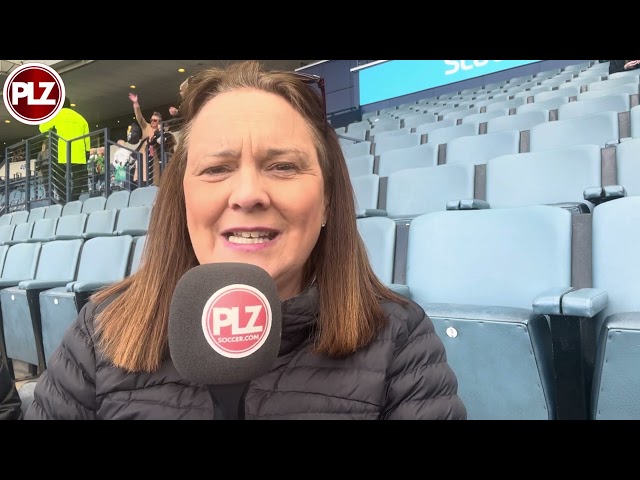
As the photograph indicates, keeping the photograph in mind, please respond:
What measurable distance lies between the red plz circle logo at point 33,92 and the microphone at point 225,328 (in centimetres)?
106

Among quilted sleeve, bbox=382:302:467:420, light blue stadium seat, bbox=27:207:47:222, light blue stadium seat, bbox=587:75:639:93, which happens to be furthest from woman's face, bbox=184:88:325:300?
light blue stadium seat, bbox=27:207:47:222

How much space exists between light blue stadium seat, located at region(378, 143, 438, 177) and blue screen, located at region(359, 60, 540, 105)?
2.75 meters

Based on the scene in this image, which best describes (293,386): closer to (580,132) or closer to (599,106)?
(580,132)

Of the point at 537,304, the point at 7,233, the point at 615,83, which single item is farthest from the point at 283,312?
the point at 7,233

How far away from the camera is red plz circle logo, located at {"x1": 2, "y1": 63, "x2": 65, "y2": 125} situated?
1.09 metres

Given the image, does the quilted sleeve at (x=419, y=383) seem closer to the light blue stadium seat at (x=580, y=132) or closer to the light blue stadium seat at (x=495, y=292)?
the light blue stadium seat at (x=495, y=292)

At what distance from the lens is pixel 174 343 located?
0.24m

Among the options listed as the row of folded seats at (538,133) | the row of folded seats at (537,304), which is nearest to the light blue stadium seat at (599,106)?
the row of folded seats at (538,133)

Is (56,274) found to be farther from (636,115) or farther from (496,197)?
(636,115)

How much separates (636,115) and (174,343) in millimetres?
1610

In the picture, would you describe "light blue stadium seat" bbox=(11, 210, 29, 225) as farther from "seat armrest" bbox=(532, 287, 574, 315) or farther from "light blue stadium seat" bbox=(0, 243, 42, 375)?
"seat armrest" bbox=(532, 287, 574, 315)

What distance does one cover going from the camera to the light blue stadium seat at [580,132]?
1412 mm

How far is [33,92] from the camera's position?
4.05 ft
